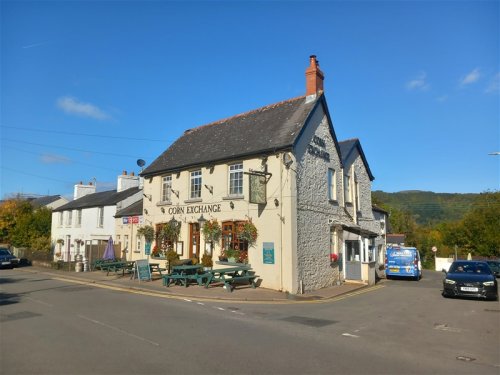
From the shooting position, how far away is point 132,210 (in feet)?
89.5

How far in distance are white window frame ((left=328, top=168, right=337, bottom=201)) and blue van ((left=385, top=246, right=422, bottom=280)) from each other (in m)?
6.16

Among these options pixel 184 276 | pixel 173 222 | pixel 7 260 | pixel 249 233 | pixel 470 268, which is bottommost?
pixel 7 260

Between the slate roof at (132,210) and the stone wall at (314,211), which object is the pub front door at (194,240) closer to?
the slate roof at (132,210)

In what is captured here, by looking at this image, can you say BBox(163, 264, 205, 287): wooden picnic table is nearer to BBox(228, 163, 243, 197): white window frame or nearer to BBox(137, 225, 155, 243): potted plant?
BBox(228, 163, 243, 197): white window frame

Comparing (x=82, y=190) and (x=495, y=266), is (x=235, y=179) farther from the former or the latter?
(x=495, y=266)

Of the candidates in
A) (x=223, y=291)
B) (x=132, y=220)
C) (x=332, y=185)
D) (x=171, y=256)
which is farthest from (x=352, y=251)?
(x=132, y=220)

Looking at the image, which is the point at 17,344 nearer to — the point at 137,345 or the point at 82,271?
the point at 137,345

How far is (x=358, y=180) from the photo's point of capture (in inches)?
1048

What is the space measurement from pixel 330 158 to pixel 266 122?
13.1ft

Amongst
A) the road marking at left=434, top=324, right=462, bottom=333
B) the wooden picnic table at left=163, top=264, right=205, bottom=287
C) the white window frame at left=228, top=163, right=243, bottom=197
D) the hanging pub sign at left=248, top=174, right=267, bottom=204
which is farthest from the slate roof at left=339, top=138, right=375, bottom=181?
the road marking at left=434, top=324, right=462, bottom=333

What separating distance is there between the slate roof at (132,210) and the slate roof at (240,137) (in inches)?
119

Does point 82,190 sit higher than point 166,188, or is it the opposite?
point 82,190

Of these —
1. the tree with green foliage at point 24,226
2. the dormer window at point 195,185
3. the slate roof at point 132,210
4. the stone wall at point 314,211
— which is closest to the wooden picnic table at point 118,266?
the slate roof at point 132,210

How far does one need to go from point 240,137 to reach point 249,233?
580cm
